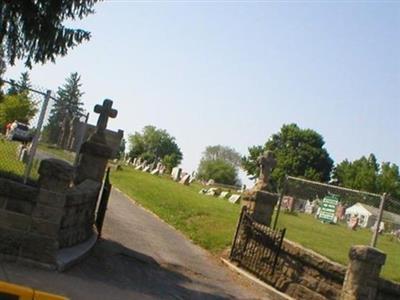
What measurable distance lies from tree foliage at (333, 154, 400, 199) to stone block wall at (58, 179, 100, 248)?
7077 centimetres

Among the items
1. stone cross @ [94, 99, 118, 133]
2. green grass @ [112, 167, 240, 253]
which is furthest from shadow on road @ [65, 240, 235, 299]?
green grass @ [112, 167, 240, 253]

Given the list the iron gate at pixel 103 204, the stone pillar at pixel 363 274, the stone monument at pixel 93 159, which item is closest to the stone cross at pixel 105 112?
the stone monument at pixel 93 159

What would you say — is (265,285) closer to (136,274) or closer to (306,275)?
(306,275)

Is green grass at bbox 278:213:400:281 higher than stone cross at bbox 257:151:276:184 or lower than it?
lower

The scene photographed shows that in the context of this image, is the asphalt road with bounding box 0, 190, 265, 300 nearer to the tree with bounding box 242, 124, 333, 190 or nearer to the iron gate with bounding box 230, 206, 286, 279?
the iron gate with bounding box 230, 206, 286, 279

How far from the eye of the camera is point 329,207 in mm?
13297

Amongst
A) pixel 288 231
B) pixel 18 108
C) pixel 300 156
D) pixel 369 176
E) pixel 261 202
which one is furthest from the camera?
pixel 300 156

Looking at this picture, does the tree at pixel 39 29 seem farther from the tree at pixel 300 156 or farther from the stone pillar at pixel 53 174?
the tree at pixel 300 156

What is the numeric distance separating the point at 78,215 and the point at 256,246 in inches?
204

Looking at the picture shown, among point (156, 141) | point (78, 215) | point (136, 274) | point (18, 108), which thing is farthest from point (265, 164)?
point (156, 141)

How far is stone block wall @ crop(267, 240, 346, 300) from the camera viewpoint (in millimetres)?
10711

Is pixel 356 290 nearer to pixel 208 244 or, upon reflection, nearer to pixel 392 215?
pixel 392 215

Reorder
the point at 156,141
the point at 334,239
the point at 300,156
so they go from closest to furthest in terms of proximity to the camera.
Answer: the point at 334,239, the point at 300,156, the point at 156,141

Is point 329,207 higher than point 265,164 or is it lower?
lower
